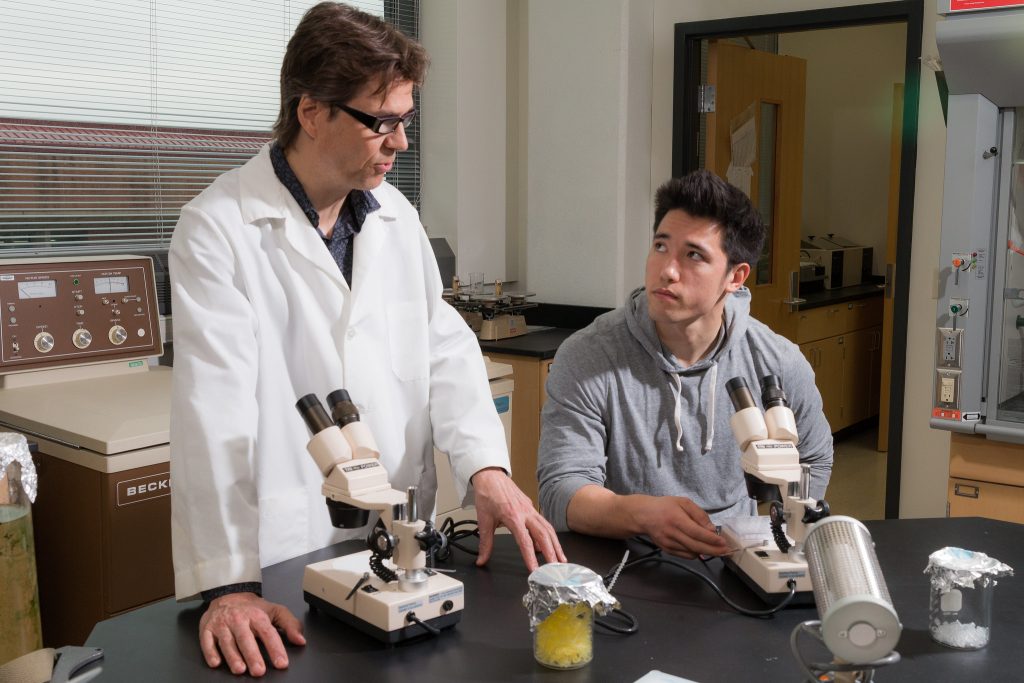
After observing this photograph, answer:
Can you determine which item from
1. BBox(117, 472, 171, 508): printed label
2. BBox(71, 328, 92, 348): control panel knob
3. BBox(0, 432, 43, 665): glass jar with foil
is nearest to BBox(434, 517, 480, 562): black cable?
BBox(117, 472, 171, 508): printed label

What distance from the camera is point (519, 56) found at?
13.8ft

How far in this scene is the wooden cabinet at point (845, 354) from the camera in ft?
16.3

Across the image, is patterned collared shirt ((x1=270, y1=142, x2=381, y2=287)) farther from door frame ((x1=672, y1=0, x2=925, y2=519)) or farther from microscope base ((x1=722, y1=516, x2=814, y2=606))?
door frame ((x1=672, y1=0, x2=925, y2=519))

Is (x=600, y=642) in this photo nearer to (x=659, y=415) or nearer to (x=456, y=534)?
(x=456, y=534)

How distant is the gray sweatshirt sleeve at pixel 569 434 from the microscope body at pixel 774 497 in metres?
0.40

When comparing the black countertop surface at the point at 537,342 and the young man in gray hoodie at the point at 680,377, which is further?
the black countertop surface at the point at 537,342

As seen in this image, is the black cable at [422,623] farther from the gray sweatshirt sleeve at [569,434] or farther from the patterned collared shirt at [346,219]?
the patterned collared shirt at [346,219]

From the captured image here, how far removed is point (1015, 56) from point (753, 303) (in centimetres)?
205

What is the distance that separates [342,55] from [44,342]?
146cm

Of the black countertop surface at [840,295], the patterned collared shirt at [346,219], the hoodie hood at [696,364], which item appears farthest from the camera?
the black countertop surface at [840,295]

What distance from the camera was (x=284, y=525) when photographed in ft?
4.96

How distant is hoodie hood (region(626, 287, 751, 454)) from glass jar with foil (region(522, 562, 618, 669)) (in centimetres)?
74

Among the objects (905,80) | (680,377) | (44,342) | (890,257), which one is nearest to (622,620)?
(680,377)

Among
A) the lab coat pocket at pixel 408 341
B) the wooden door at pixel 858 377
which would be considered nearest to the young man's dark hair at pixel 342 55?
the lab coat pocket at pixel 408 341
